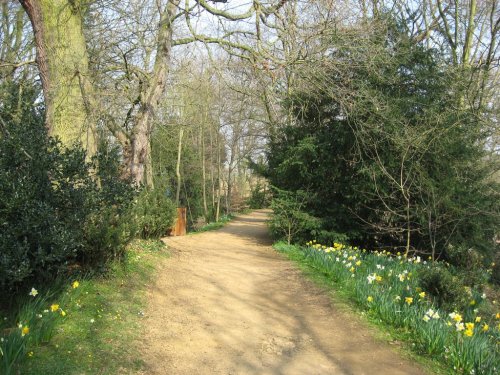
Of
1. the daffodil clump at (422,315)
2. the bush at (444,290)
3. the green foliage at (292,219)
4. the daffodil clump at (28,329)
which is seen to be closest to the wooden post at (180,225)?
the green foliage at (292,219)

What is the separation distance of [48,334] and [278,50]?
6.60m

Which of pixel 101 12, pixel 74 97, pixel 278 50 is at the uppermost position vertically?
pixel 101 12

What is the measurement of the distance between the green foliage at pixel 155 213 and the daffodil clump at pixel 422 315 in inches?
163

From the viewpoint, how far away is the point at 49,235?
4.08 metres

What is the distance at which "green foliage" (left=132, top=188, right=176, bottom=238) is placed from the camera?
9938 millimetres

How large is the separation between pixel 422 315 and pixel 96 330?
3.56m

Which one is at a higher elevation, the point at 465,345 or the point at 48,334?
the point at 48,334

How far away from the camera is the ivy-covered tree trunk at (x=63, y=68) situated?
21.0 feet

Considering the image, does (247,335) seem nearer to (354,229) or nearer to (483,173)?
(354,229)

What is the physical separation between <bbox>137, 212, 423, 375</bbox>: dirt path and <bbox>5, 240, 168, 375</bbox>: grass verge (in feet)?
0.68

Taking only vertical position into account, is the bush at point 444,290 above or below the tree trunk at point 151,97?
below

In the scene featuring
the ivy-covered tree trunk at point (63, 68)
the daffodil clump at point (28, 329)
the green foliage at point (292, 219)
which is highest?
the ivy-covered tree trunk at point (63, 68)

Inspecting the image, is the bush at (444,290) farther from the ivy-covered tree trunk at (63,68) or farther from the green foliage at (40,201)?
the ivy-covered tree trunk at (63,68)

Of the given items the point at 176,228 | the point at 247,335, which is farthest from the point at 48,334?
the point at 176,228
